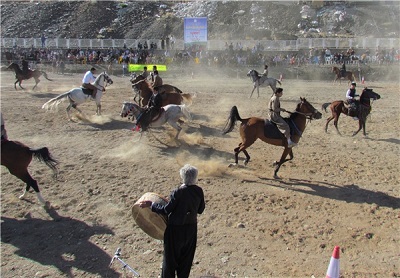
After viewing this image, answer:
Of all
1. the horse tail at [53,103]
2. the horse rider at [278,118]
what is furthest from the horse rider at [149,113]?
the horse tail at [53,103]

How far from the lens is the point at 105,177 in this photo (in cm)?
1005

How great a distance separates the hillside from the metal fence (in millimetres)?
5661

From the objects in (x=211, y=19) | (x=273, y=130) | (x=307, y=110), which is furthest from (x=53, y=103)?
(x=211, y=19)

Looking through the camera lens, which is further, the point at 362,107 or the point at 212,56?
the point at 212,56

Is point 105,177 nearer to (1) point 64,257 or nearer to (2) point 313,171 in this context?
(1) point 64,257

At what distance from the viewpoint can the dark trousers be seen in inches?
198

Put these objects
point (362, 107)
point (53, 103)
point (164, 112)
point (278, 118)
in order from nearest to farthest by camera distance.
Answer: point (278, 118) < point (164, 112) < point (362, 107) < point (53, 103)

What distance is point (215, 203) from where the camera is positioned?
28.4 feet

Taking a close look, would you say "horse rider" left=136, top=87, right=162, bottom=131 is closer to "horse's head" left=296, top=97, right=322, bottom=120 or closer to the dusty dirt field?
the dusty dirt field

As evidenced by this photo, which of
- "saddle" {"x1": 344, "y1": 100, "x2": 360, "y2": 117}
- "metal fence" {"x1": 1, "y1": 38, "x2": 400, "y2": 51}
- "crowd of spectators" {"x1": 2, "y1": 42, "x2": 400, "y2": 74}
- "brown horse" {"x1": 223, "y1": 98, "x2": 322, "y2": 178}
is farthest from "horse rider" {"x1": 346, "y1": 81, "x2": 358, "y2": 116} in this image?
"metal fence" {"x1": 1, "y1": 38, "x2": 400, "y2": 51}

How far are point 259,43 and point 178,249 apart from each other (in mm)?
39257

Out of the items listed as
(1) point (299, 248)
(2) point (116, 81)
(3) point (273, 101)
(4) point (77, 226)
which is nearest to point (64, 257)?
(4) point (77, 226)

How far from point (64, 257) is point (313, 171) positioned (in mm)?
7109

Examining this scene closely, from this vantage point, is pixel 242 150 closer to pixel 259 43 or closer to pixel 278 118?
pixel 278 118
